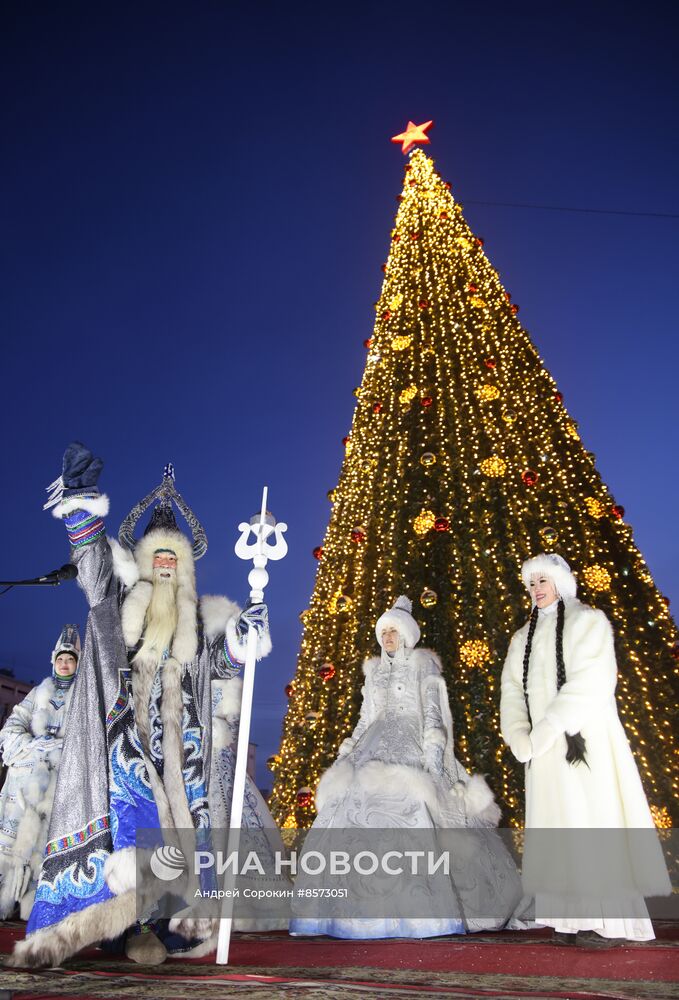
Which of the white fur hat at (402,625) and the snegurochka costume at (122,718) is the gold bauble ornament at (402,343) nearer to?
the white fur hat at (402,625)

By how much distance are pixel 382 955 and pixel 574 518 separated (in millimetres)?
4879

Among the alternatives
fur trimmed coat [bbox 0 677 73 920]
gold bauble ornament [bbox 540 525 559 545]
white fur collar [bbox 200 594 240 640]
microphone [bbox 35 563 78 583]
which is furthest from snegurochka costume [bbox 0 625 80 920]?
gold bauble ornament [bbox 540 525 559 545]

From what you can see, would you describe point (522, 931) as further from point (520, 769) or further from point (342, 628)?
point (342, 628)

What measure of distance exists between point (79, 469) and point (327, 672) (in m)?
4.27

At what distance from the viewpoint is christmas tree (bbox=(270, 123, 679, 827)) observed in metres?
6.13

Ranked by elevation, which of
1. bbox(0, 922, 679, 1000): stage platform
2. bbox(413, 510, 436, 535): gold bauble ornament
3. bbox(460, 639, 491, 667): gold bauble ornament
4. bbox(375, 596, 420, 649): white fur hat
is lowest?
bbox(0, 922, 679, 1000): stage platform

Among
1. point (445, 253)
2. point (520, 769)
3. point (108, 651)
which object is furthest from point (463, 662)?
point (445, 253)

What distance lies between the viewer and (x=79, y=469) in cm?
313

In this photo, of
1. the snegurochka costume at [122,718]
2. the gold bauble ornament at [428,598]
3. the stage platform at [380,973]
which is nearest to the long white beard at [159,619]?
the snegurochka costume at [122,718]

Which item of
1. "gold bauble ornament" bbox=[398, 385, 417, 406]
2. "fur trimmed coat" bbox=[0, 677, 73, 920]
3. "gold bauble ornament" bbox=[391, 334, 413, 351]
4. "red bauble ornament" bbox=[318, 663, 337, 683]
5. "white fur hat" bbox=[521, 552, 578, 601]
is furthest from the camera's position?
"gold bauble ornament" bbox=[391, 334, 413, 351]

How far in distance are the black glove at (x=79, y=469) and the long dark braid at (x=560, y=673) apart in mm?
2460

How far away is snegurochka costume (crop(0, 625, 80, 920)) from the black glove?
227 cm

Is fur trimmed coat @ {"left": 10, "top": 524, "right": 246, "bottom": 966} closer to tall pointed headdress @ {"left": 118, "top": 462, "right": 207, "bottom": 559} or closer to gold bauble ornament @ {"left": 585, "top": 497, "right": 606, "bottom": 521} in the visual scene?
tall pointed headdress @ {"left": 118, "top": 462, "right": 207, "bottom": 559}

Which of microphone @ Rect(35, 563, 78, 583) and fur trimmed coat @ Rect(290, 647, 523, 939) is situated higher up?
microphone @ Rect(35, 563, 78, 583)
